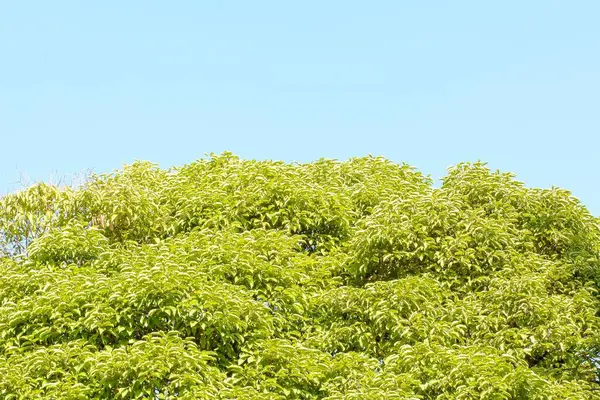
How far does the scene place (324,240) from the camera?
1964cm

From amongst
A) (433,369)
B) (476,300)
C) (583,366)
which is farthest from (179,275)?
(583,366)

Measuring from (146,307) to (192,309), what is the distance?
880 millimetres

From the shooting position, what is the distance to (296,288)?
17094mm

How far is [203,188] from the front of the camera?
797 inches

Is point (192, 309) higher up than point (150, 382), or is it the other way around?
point (192, 309)

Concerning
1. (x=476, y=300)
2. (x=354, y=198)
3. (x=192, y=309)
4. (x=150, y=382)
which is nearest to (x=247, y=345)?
(x=192, y=309)

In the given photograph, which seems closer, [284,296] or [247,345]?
[247,345]

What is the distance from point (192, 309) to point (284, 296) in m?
2.49

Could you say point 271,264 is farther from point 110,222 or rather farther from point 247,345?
point 110,222

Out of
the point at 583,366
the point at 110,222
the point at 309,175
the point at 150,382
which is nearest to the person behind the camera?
the point at 150,382

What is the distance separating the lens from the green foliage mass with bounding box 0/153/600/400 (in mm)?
14633

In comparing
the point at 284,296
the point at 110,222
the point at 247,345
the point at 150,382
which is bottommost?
the point at 150,382

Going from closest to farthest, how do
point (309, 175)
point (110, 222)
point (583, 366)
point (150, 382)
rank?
point (150, 382) < point (583, 366) < point (110, 222) < point (309, 175)

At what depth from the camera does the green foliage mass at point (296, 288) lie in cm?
1463
